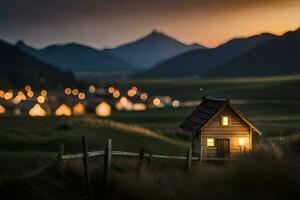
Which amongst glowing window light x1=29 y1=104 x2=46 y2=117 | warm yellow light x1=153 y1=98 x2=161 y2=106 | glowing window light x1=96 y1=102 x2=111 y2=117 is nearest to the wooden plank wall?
glowing window light x1=29 y1=104 x2=46 y2=117

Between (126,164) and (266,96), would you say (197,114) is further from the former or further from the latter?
(266,96)

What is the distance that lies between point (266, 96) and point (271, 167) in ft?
561

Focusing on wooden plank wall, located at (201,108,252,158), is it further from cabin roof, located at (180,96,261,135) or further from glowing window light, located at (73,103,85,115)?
glowing window light, located at (73,103,85,115)

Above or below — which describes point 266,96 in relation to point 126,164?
above

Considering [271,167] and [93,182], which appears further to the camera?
[93,182]

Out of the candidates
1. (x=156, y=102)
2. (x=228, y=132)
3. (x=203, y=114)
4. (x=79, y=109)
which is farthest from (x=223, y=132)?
(x=156, y=102)

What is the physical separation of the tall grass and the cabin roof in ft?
46.0

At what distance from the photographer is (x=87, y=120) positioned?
178 feet

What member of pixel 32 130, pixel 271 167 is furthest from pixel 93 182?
pixel 32 130

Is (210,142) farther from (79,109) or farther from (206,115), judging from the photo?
(79,109)

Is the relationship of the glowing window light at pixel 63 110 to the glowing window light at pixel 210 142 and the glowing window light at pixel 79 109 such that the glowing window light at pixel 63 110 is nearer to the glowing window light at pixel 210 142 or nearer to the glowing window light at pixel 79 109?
the glowing window light at pixel 79 109

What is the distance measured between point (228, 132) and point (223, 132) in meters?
0.31

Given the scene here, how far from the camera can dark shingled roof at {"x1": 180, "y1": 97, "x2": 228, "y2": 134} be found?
28.8 metres

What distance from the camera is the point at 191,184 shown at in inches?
527
